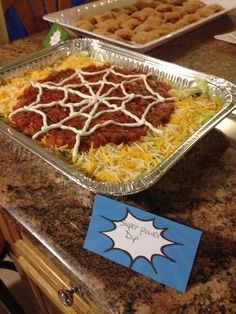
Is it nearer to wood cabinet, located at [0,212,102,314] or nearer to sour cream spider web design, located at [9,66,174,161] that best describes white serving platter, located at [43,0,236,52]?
sour cream spider web design, located at [9,66,174,161]

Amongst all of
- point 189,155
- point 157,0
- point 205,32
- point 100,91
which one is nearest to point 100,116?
point 100,91

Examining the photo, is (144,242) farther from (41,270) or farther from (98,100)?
Answer: (98,100)

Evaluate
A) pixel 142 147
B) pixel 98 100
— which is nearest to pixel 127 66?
pixel 98 100

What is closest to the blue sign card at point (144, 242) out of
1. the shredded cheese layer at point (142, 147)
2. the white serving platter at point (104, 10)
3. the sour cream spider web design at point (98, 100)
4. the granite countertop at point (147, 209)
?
the granite countertop at point (147, 209)

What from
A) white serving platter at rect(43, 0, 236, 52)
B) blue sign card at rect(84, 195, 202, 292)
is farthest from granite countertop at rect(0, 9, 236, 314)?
white serving platter at rect(43, 0, 236, 52)

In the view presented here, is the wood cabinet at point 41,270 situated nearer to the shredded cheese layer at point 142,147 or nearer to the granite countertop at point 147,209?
the granite countertop at point 147,209
